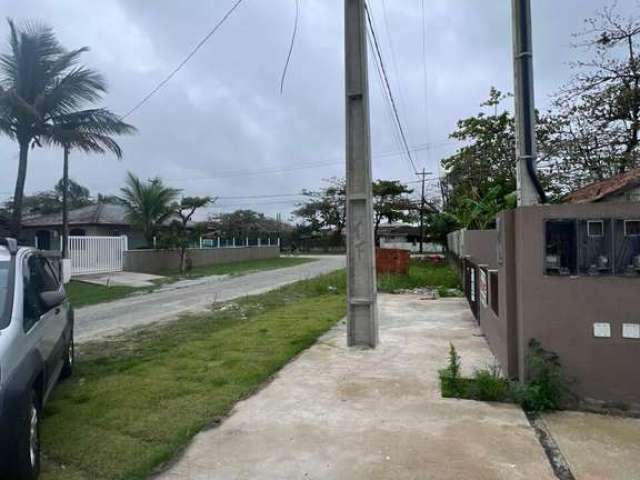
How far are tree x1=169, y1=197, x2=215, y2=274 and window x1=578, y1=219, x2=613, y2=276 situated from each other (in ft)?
72.1

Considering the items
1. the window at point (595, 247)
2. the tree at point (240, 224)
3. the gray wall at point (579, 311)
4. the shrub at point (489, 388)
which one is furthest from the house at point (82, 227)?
the window at point (595, 247)

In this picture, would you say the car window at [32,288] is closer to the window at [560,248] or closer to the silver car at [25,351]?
the silver car at [25,351]

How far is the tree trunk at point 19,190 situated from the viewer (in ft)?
52.8

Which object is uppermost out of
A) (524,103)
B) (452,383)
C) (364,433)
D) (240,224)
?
(240,224)

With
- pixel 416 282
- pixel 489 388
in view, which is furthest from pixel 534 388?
pixel 416 282

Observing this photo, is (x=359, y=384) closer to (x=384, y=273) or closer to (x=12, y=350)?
(x=12, y=350)

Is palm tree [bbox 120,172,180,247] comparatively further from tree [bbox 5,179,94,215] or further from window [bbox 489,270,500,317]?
window [bbox 489,270,500,317]

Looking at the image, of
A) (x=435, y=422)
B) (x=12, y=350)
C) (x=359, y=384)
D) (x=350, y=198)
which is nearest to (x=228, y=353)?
(x=359, y=384)

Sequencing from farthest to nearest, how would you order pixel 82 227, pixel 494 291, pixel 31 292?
pixel 82 227 → pixel 494 291 → pixel 31 292

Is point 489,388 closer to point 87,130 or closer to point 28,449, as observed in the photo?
point 28,449

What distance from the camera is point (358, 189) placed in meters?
7.50

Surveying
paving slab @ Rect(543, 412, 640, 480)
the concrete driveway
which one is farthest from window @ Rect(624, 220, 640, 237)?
the concrete driveway

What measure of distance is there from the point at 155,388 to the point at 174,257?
21713 millimetres

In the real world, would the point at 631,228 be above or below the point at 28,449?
above
